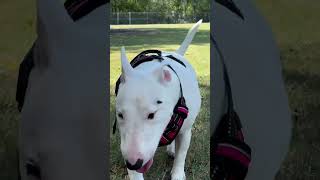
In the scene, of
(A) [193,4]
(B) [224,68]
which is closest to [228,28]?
(B) [224,68]

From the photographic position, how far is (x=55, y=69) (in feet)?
6.96

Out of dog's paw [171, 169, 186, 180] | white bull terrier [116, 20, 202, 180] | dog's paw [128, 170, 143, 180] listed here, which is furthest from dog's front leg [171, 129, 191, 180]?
white bull terrier [116, 20, 202, 180]

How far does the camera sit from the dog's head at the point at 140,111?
2.20 meters

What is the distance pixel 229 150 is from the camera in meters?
2.22

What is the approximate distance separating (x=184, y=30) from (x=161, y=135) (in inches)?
21.4

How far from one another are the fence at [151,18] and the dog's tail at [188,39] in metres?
0.04

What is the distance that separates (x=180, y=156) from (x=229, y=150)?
57 centimetres

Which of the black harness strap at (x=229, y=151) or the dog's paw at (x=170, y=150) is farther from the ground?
the black harness strap at (x=229, y=151)

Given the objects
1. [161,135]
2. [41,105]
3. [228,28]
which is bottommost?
[161,135]

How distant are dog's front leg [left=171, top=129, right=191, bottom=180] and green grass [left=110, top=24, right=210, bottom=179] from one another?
6 centimetres

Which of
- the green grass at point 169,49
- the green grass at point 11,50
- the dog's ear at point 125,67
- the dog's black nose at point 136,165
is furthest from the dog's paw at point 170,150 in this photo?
the green grass at point 11,50

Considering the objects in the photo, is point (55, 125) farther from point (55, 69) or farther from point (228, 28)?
point (228, 28)

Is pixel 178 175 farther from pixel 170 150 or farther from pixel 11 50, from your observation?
pixel 11 50

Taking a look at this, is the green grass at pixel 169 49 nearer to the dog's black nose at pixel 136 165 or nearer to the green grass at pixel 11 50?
the dog's black nose at pixel 136 165
